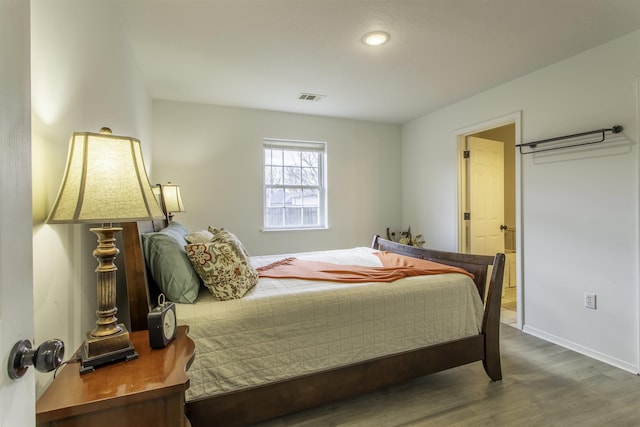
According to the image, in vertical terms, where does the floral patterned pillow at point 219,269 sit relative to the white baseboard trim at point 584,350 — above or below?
above

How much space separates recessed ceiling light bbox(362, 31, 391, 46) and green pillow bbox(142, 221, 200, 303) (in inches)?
79.5

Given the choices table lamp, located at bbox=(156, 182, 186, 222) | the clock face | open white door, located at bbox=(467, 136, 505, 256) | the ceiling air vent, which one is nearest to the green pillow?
the clock face

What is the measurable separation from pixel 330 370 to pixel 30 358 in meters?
1.43

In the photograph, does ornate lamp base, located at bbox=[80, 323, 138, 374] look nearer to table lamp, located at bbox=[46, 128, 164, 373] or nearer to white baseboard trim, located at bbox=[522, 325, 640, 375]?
table lamp, located at bbox=[46, 128, 164, 373]

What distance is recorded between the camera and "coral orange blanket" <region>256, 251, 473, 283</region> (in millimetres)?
1996

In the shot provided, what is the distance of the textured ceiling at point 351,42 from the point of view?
1.97 metres

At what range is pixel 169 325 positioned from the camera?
116 centimetres

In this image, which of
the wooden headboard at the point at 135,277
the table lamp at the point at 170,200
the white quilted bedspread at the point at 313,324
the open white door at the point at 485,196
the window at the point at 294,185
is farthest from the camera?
the window at the point at 294,185

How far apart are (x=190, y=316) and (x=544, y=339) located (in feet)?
10.2

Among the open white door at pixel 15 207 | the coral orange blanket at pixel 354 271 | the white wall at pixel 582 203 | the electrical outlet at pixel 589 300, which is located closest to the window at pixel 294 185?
the coral orange blanket at pixel 354 271

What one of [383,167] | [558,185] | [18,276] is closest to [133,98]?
[18,276]

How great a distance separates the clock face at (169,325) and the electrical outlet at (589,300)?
3.12 metres

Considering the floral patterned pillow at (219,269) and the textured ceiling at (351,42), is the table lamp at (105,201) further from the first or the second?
the textured ceiling at (351,42)

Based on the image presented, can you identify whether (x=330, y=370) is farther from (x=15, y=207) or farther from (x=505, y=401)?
(x=15, y=207)
